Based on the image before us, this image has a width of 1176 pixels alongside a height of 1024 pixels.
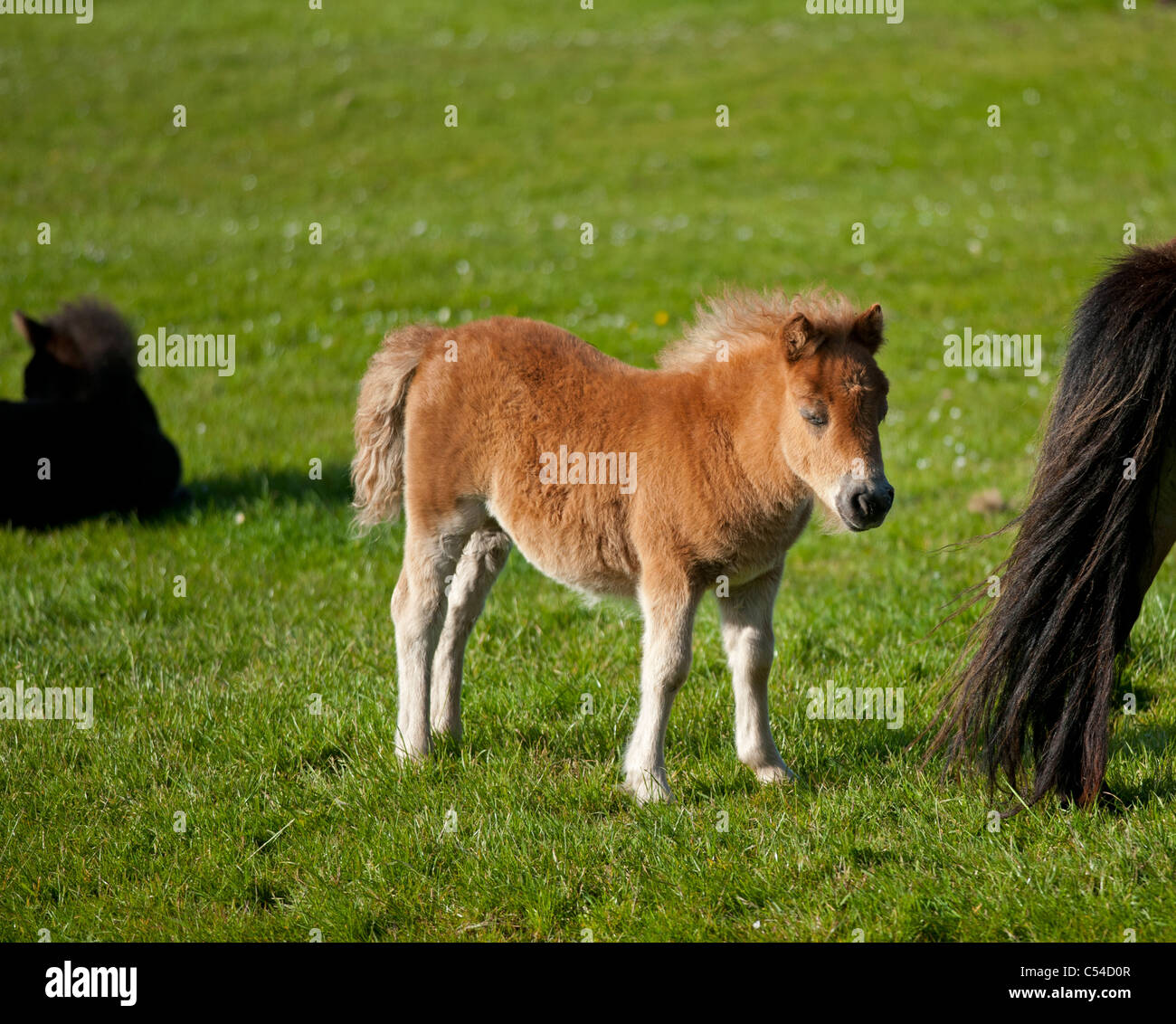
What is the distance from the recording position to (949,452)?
924cm

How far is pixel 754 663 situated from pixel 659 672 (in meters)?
0.44

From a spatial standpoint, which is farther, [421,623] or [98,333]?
[98,333]

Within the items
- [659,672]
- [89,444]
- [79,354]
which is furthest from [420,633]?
[79,354]

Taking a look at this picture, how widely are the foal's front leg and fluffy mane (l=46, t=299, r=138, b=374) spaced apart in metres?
5.95

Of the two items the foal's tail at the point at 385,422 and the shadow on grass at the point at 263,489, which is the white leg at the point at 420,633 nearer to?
the foal's tail at the point at 385,422

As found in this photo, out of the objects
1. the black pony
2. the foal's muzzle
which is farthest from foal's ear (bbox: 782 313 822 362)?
the black pony

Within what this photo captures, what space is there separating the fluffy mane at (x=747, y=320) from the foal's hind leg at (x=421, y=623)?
1.16m

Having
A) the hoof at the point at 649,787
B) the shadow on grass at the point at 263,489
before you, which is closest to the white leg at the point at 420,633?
the hoof at the point at 649,787

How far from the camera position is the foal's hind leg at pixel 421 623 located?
4.88 meters

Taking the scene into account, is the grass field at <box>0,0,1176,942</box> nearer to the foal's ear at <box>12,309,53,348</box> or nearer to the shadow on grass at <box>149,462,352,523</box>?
the shadow on grass at <box>149,462,352,523</box>

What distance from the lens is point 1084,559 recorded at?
3.86 meters

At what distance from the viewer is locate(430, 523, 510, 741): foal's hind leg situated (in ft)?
16.5

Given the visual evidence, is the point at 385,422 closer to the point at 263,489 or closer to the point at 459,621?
the point at 459,621

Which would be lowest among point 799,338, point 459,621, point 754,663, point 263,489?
point 754,663
